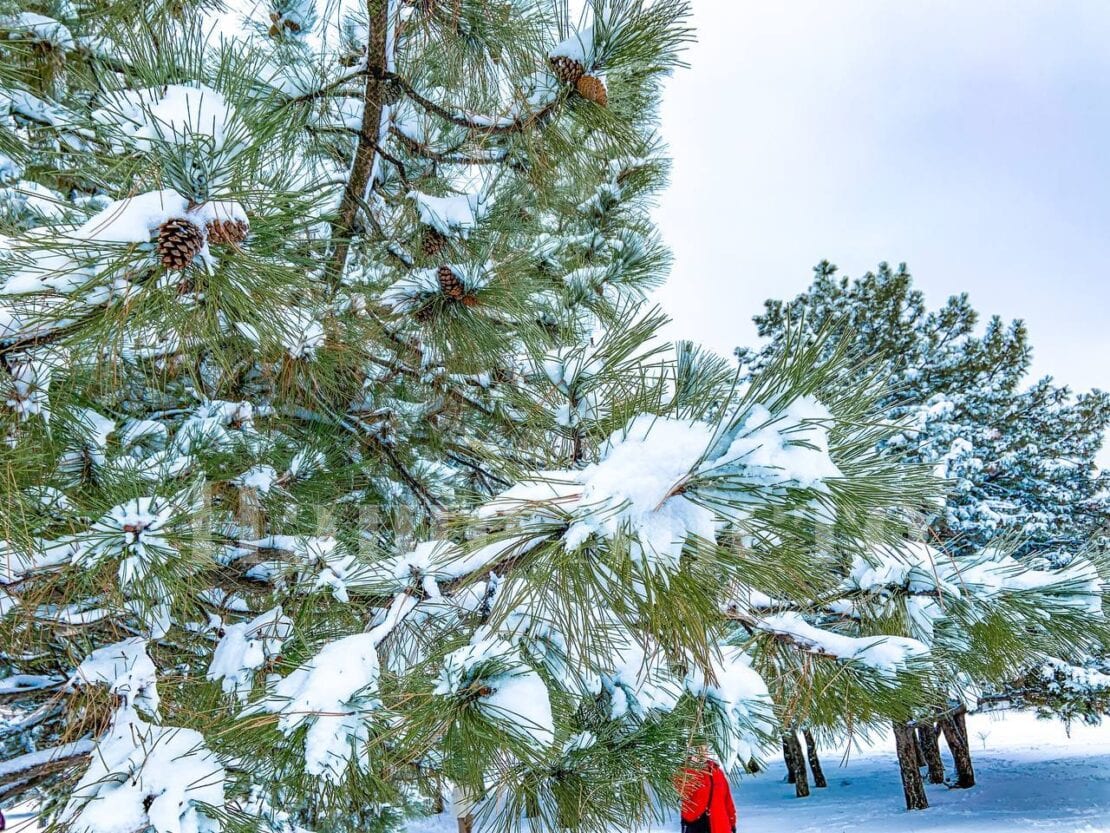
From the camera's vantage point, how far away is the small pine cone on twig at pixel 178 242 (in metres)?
0.84

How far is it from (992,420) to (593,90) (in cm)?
1052

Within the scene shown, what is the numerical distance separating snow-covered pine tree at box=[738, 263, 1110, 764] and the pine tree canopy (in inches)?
262

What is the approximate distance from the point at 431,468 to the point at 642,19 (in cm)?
185

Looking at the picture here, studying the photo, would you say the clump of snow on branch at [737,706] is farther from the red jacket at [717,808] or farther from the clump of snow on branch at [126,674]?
the red jacket at [717,808]

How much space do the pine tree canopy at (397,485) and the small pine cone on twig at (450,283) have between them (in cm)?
1

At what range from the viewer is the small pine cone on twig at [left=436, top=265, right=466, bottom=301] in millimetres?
1791

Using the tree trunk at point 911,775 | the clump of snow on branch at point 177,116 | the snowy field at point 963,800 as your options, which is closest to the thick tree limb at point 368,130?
the clump of snow on branch at point 177,116

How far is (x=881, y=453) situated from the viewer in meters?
0.88

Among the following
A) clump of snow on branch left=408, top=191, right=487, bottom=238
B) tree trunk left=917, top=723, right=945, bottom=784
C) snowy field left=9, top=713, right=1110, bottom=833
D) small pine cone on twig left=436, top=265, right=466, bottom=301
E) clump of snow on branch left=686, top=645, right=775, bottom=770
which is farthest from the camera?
tree trunk left=917, top=723, right=945, bottom=784

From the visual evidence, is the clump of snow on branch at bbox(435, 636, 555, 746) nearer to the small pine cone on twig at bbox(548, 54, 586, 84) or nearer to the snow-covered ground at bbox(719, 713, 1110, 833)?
the small pine cone on twig at bbox(548, 54, 586, 84)

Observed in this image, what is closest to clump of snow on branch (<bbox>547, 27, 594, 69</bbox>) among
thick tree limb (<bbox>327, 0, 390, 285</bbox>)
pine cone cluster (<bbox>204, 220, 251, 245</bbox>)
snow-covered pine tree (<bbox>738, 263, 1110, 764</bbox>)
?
thick tree limb (<bbox>327, 0, 390, 285</bbox>)

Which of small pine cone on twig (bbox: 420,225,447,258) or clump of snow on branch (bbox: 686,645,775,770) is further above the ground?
small pine cone on twig (bbox: 420,225,447,258)

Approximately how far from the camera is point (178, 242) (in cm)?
86

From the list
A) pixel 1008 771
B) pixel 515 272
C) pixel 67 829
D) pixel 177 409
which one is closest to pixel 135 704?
pixel 67 829
